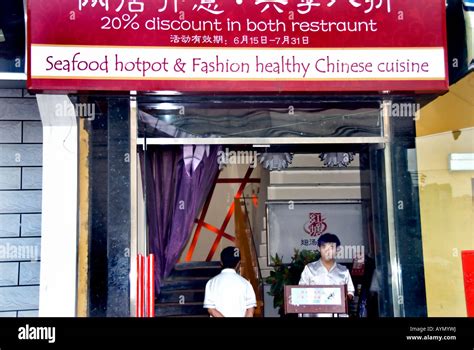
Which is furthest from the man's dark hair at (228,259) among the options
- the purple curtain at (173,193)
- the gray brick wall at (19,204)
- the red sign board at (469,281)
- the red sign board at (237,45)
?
the red sign board at (469,281)

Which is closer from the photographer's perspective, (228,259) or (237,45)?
(237,45)

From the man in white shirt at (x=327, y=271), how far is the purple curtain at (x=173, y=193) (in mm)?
1138

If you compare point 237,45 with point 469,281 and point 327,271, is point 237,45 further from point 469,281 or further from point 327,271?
point 469,281

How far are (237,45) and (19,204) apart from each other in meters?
2.02

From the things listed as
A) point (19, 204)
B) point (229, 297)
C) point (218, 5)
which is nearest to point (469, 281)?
point (229, 297)

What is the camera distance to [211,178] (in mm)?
5543

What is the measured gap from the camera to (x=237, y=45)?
395 centimetres

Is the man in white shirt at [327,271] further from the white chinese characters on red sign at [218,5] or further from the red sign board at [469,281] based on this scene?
the white chinese characters on red sign at [218,5]

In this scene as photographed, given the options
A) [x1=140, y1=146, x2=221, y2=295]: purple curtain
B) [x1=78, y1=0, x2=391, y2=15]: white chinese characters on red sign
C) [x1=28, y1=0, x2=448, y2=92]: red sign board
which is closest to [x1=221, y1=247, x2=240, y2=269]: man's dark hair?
[x1=140, y1=146, x2=221, y2=295]: purple curtain

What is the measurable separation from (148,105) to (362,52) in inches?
58.3

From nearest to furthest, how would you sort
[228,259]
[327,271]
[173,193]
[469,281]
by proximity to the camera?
[469,281], [228,259], [327,271], [173,193]

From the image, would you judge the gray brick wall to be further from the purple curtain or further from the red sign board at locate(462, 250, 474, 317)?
the red sign board at locate(462, 250, 474, 317)
